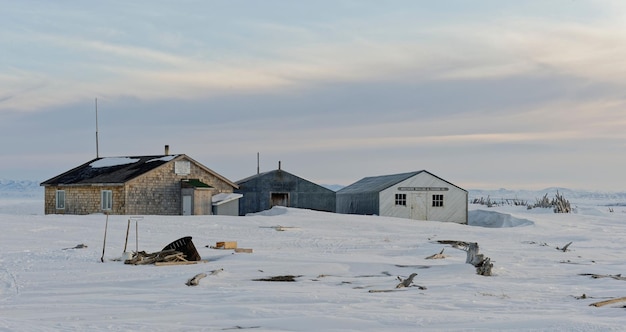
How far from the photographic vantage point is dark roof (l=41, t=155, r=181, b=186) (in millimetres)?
40406

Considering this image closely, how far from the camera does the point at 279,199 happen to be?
4944cm

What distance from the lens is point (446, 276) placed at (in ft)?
57.0

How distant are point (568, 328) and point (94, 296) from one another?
768cm

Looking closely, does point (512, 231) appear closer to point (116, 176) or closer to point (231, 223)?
point (231, 223)

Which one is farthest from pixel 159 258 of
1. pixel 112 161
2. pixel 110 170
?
pixel 112 161

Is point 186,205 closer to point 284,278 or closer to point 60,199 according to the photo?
point 60,199

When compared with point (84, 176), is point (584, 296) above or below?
below

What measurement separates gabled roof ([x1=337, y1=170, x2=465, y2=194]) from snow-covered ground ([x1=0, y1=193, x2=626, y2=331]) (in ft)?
45.3

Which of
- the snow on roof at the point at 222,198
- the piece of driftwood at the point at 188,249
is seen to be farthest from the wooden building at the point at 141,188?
the piece of driftwood at the point at 188,249

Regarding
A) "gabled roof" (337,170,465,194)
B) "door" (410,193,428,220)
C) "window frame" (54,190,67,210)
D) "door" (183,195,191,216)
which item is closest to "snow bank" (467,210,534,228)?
"gabled roof" (337,170,465,194)

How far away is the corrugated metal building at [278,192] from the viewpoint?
48500 mm

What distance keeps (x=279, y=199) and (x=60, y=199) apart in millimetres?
13089

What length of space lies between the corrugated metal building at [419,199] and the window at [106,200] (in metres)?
14.2

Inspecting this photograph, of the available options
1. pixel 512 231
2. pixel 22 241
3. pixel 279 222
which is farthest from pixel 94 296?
pixel 512 231
